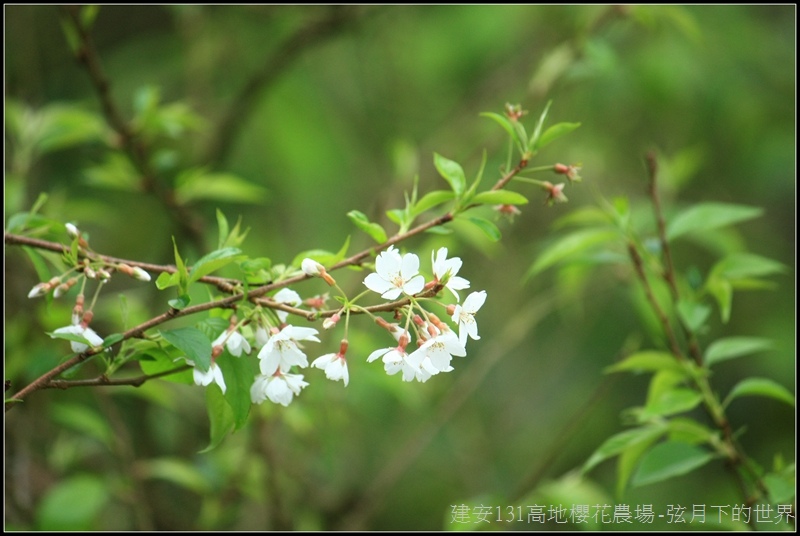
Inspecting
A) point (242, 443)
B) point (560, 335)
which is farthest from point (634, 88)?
point (242, 443)

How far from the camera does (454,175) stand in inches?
40.0

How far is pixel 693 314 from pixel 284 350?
2.73 feet

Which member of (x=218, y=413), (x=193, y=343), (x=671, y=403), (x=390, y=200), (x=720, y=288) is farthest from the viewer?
(x=390, y=200)

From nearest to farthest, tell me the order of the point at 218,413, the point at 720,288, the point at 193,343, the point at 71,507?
the point at 193,343 < the point at 218,413 < the point at 720,288 < the point at 71,507

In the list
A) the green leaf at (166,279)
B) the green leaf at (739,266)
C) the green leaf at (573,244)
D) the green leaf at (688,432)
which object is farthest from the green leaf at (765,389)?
the green leaf at (166,279)

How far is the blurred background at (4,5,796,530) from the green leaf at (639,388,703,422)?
0.75 metres

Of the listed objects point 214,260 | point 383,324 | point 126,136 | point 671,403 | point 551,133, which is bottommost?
point 671,403

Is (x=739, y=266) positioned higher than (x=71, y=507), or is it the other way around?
(x=739, y=266)

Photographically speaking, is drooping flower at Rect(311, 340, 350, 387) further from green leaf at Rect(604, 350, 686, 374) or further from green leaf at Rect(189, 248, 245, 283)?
green leaf at Rect(604, 350, 686, 374)

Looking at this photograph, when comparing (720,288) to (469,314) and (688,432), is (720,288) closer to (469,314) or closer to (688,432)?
(688,432)

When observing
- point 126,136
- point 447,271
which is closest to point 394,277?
point 447,271

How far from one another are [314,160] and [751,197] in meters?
2.08

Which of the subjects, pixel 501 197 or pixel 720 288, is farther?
pixel 720 288

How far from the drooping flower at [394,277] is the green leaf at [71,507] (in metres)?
1.15
